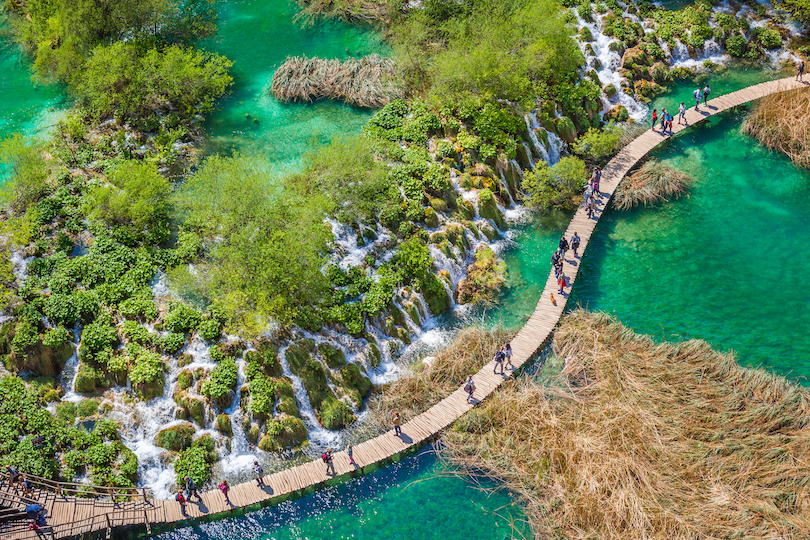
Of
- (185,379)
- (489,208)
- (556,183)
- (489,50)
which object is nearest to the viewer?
(185,379)

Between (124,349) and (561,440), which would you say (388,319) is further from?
(124,349)

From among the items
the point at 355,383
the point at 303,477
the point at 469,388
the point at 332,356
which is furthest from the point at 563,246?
the point at 303,477

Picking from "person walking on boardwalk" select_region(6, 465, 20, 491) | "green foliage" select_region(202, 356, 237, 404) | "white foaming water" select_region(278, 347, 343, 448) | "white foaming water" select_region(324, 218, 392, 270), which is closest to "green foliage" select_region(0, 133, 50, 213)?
"person walking on boardwalk" select_region(6, 465, 20, 491)

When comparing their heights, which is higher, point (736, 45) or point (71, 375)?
point (736, 45)

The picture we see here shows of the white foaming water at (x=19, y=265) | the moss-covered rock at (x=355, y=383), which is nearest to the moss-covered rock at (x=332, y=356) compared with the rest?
the moss-covered rock at (x=355, y=383)

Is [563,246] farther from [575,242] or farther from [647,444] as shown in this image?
[647,444]

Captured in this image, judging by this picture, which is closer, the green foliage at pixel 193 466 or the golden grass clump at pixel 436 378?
the green foliage at pixel 193 466

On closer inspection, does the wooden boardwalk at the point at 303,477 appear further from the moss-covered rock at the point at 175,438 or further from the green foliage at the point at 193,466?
the moss-covered rock at the point at 175,438
